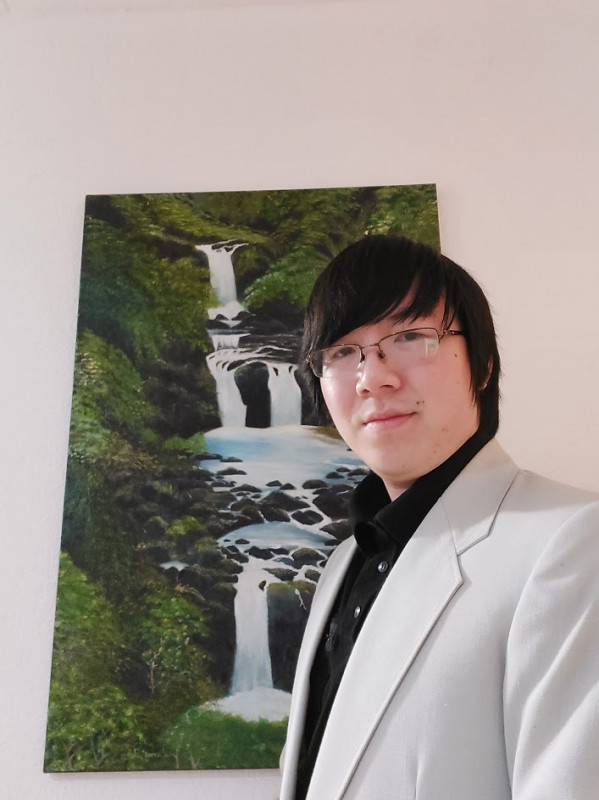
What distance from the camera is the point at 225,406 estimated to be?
4.49ft

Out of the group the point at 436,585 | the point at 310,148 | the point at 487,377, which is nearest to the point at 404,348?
the point at 487,377

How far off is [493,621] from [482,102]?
1.28 m

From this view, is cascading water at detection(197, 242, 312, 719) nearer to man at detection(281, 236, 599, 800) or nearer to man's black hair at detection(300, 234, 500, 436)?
man at detection(281, 236, 599, 800)

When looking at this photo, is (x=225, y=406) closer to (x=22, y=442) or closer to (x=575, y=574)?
(x=22, y=442)

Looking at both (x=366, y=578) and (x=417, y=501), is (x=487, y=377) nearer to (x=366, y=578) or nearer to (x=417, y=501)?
(x=417, y=501)

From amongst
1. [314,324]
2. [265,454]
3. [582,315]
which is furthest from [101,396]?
[582,315]

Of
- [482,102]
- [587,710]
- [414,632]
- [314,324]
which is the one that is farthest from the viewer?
[482,102]

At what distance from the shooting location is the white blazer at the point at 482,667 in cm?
60

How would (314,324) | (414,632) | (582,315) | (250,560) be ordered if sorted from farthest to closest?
1. (582,315)
2. (250,560)
3. (314,324)
4. (414,632)

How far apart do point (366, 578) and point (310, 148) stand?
1019mm

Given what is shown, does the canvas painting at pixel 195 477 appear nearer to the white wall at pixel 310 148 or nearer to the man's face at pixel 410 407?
the white wall at pixel 310 148

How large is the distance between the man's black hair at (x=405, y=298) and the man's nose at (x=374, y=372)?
1.7 inches

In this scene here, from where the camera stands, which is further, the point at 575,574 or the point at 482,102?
the point at 482,102

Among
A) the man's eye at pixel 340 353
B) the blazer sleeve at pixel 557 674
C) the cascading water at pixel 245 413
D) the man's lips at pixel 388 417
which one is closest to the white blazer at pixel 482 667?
the blazer sleeve at pixel 557 674
